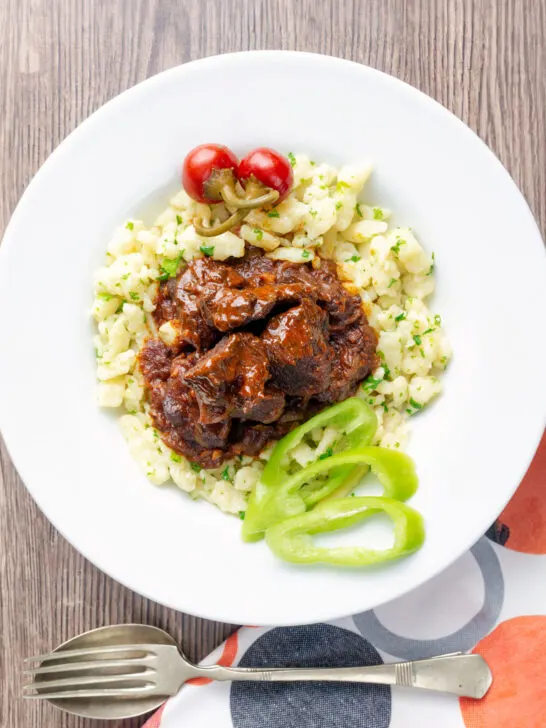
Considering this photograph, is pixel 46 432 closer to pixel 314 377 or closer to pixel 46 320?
pixel 46 320

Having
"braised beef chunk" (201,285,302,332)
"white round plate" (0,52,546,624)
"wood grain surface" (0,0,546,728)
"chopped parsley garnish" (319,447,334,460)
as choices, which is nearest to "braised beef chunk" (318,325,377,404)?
"chopped parsley garnish" (319,447,334,460)

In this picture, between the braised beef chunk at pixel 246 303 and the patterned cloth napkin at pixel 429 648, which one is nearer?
the braised beef chunk at pixel 246 303

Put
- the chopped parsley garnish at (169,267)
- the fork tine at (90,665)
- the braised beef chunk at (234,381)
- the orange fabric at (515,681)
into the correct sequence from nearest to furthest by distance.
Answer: the braised beef chunk at (234,381), the chopped parsley garnish at (169,267), the fork tine at (90,665), the orange fabric at (515,681)

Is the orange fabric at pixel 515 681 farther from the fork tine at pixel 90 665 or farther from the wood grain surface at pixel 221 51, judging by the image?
the fork tine at pixel 90 665

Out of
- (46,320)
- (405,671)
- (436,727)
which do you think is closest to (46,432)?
(46,320)

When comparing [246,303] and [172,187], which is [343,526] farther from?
[172,187]

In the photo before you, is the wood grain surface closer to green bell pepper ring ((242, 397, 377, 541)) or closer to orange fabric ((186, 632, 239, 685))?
orange fabric ((186, 632, 239, 685))

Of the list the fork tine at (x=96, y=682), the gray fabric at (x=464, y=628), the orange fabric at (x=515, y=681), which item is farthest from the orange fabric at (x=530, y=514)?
the fork tine at (x=96, y=682)
